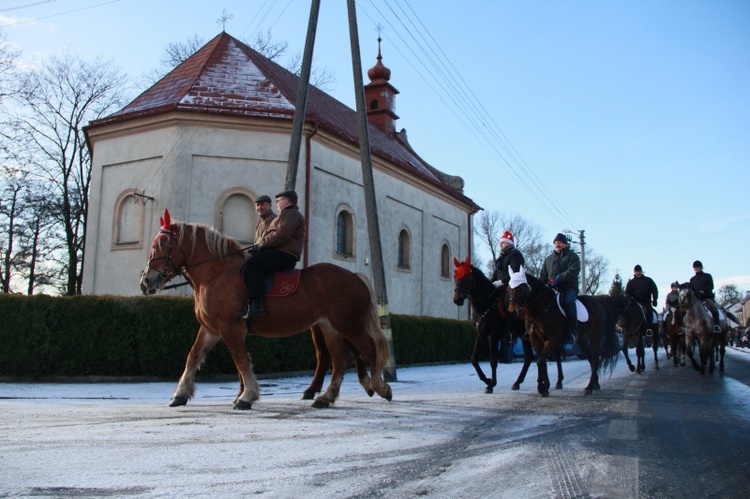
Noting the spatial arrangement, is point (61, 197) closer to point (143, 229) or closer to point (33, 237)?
point (33, 237)

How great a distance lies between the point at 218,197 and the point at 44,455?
15.7m

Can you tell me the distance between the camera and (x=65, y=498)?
3.29 meters

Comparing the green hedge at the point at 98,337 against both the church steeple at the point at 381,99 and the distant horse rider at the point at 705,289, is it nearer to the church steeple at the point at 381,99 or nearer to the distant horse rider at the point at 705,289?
the distant horse rider at the point at 705,289

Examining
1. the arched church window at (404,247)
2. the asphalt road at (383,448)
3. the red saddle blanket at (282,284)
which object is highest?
the arched church window at (404,247)

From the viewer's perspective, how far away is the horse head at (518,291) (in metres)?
8.95

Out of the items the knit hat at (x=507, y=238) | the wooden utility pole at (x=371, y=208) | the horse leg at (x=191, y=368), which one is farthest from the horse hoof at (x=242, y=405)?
the wooden utility pole at (x=371, y=208)

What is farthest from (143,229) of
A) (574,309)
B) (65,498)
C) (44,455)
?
(65,498)

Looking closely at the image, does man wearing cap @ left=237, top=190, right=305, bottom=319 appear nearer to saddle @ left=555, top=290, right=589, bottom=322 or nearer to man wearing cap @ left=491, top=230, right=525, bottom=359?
man wearing cap @ left=491, top=230, right=525, bottom=359

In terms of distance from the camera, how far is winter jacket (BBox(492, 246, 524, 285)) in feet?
30.7

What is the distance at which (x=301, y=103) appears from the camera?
42.3ft

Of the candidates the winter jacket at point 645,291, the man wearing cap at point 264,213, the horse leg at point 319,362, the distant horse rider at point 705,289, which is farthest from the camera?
the winter jacket at point 645,291

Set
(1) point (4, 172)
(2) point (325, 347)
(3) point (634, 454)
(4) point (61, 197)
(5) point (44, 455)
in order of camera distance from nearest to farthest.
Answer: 1. (5) point (44, 455)
2. (3) point (634, 454)
3. (2) point (325, 347)
4. (1) point (4, 172)
5. (4) point (61, 197)

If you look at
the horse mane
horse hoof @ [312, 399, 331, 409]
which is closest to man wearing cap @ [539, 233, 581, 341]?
horse hoof @ [312, 399, 331, 409]

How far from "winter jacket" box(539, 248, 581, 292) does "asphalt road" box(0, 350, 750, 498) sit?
82.5 inches
